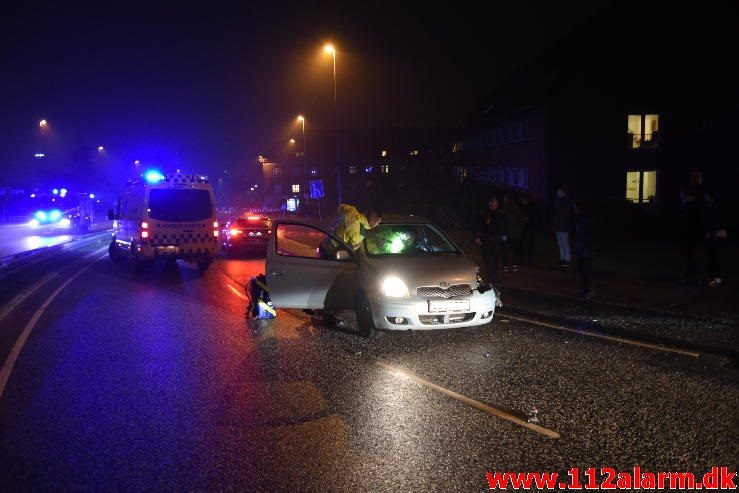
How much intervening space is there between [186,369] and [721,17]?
3132 centimetres

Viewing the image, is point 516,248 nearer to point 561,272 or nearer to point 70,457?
point 561,272

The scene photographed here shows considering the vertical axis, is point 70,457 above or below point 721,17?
below

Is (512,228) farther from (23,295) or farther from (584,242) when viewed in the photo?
(23,295)

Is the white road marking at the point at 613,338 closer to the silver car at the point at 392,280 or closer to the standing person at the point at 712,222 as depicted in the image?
the silver car at the point at 392,280

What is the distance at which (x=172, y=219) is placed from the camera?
15.5 metres

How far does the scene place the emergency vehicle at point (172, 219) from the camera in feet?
50.2

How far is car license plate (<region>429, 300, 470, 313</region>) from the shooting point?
7477 millimetres

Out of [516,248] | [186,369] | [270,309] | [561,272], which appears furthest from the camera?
[516,248]

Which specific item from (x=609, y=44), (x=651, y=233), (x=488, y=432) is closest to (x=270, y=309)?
(x=488, y=432)

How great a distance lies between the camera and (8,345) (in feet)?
26.3

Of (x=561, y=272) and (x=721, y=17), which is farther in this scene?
(x=721, y=17)

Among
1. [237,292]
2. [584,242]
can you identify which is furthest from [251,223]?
[584,242]

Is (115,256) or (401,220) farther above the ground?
(401,220)

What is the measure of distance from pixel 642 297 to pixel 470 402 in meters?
5.99
